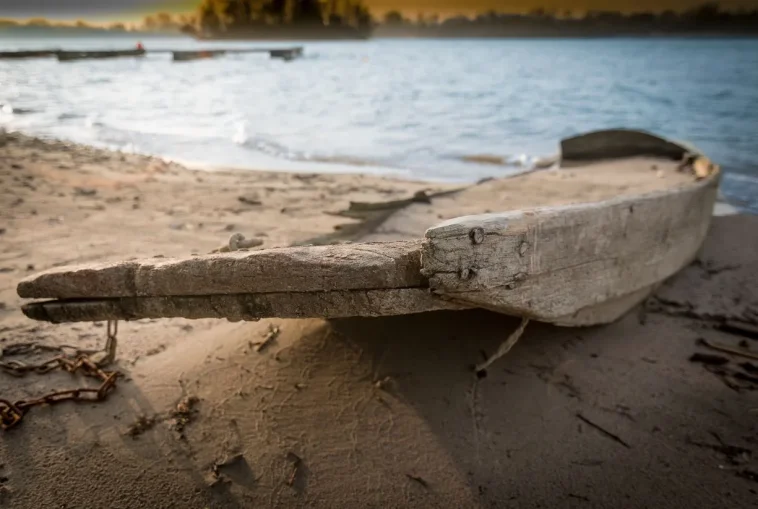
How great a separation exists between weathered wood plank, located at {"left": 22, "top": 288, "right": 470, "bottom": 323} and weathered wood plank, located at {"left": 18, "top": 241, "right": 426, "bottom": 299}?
0.10 feet

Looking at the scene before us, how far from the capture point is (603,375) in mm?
2527

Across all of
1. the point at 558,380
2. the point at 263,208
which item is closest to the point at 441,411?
the point at 558,380

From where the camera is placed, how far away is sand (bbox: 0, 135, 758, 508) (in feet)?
6.44

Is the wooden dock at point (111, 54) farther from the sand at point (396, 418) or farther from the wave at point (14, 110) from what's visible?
the sand at point (396, 418)

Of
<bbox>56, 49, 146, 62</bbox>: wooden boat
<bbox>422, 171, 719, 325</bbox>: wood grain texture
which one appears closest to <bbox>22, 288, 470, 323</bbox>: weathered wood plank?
<bbox>422, 171, 719, 325</bbox>: wood grain texture

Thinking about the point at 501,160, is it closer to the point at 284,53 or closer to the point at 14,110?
the point at 14,110

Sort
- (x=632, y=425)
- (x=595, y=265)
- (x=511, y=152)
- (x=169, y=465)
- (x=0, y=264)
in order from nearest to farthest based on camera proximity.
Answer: (x=169, y=465) < (x=632, y=425) < (x=595, y=265) < (x=0, y=264) < (x=511, y=152)

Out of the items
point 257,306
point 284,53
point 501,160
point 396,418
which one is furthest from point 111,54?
point 396,418

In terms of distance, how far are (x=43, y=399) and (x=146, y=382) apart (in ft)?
1.42

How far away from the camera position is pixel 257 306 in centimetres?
197

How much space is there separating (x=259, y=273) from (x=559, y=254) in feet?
4.16

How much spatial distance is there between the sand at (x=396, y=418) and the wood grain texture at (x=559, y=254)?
0.38 metres

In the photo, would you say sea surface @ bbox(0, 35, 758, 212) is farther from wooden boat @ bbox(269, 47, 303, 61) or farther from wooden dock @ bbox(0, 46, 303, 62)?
wooden boat @ bbox(269, 47, 303, 61)

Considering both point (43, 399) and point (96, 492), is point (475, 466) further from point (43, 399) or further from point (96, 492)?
point (43, 399)
